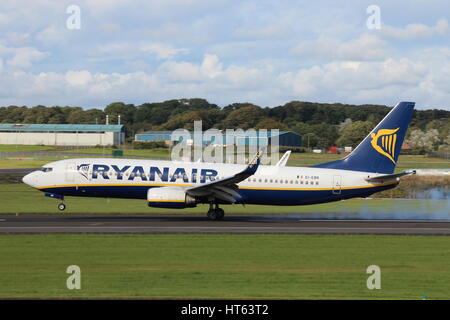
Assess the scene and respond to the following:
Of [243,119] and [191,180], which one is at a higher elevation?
[243,119]

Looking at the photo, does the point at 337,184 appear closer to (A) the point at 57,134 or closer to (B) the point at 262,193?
(B) the point at 262,193

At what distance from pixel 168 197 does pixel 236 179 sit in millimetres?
4341

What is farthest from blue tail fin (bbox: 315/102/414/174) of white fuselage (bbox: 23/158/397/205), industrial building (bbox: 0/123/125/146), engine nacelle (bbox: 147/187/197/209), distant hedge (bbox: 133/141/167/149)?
industrial building (bbox: 0/123/125/146)

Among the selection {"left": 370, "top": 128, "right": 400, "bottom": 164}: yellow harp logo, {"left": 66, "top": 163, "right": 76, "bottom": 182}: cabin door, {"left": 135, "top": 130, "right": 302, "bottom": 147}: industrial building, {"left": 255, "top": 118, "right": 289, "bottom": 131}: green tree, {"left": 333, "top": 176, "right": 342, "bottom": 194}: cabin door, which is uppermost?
{"left": 255, "top": 118, "right": 289, "bottom": 131}: green tree

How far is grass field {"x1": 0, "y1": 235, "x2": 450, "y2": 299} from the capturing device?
19172 mm

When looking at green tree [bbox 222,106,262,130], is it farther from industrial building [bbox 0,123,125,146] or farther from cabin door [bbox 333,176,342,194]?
cabin door [bbox 333,176,342,194]

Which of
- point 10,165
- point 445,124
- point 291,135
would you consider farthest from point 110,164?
point 445,124

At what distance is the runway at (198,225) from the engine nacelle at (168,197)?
112 cm

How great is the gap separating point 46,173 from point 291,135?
73.3 m

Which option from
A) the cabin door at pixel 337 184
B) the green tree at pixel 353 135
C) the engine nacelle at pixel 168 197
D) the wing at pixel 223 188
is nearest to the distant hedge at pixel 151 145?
the green tree at pixel 353 135

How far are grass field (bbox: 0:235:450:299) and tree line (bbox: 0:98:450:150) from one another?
84.8 metres

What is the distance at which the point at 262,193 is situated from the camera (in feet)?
133

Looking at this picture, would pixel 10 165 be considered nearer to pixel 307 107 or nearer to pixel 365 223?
pixel 365 223

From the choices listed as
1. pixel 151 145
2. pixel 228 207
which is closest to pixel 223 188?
pixel 228 207
